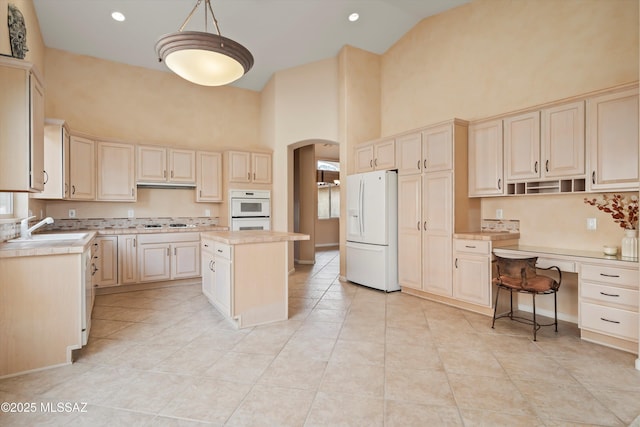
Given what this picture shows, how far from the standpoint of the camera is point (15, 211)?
139 inches

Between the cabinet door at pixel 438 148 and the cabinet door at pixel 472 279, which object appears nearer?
the cabinet door at pixel 472 279

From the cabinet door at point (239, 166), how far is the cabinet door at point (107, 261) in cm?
201

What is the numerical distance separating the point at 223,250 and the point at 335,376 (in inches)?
68.4

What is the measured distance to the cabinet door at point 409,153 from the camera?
4.44 metres

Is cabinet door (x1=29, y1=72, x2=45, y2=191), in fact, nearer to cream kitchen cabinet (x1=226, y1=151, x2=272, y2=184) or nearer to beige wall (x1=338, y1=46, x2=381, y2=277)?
cream kitchen cabinet (x1=226, y1=151, x2=272, y2=184)

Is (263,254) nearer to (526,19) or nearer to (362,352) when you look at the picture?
(362,352)

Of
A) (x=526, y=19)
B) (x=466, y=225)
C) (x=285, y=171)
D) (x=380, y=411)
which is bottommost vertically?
(x=380, y=411)

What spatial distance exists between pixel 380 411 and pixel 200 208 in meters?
4.81

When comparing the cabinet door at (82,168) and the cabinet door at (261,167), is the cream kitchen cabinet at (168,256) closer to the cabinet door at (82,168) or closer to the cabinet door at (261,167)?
the cabinet door at (82,168)

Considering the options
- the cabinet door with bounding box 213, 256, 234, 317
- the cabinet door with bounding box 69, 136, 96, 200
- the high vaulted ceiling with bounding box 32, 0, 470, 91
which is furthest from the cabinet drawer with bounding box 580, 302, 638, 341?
the cabinet door with bounding box 69, 136, 96, 200

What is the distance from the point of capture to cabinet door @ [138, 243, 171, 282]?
486cm

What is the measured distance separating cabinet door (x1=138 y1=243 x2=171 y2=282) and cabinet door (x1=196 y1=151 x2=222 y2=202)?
105cm

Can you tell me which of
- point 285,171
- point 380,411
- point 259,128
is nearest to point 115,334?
point 380,411

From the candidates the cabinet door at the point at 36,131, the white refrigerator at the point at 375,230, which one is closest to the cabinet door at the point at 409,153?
the white refrigerator at the point at 375,230
